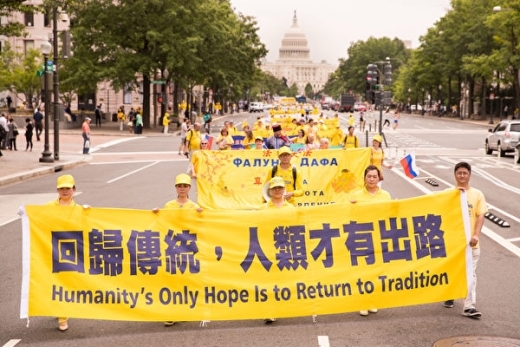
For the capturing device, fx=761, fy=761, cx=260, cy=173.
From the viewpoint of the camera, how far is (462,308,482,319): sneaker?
8.41m

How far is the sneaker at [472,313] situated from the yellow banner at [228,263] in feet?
0.81

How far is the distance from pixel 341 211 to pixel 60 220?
3.02 metres

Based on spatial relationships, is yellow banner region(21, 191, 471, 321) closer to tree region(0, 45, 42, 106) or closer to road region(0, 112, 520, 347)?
road region(0, 112, 520, 347)

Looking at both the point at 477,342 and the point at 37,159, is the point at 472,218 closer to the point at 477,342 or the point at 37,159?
the point at 477,342

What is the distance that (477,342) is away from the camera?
753cm

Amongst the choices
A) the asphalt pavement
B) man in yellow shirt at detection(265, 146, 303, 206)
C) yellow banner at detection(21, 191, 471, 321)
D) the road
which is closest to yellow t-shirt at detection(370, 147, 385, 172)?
the road

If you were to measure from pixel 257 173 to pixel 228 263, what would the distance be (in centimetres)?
731

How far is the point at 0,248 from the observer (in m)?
12.4

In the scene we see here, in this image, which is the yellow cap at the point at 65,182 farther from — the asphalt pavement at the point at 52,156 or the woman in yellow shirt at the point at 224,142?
the asphalt pavement at the point at 52,156

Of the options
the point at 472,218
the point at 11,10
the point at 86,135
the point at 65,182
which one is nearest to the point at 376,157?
the point at 472,218

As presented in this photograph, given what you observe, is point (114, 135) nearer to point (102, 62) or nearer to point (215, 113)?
point (102, 62)

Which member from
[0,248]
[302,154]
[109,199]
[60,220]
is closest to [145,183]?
[109,199]

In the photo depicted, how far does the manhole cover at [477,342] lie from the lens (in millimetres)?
7449

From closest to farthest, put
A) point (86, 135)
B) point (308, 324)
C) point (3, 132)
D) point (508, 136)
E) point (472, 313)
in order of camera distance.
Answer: point (308, 324)
point (472, 313)
point (508, 136)
point (3, 132)
point (86, 135)
